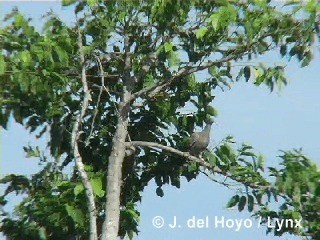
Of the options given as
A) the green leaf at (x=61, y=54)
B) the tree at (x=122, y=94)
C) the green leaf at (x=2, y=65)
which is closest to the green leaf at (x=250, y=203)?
the tree at (x=122, y=94)

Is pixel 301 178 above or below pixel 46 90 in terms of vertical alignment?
below

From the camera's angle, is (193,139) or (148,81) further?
(193,139)

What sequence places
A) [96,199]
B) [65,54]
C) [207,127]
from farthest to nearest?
[207,127] → [96,199] → [65,54]

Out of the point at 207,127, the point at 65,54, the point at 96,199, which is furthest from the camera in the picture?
the point at 207,127

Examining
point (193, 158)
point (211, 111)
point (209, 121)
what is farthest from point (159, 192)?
point (211, 111)

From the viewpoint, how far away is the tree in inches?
372

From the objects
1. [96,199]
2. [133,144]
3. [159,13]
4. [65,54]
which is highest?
[159,13]

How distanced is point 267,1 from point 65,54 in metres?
2.53

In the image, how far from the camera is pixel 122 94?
10.3 metres

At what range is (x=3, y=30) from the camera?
9578mm

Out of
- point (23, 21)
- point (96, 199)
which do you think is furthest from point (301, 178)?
point (23, 21)

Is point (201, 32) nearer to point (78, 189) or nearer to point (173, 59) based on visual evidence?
point (173, 59)

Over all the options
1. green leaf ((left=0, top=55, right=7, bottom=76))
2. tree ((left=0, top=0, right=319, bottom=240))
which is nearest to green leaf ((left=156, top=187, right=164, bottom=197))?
tree ((left=0, top=0, right=319, bottom=240))

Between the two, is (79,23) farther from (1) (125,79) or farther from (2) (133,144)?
(2) (133,144)
